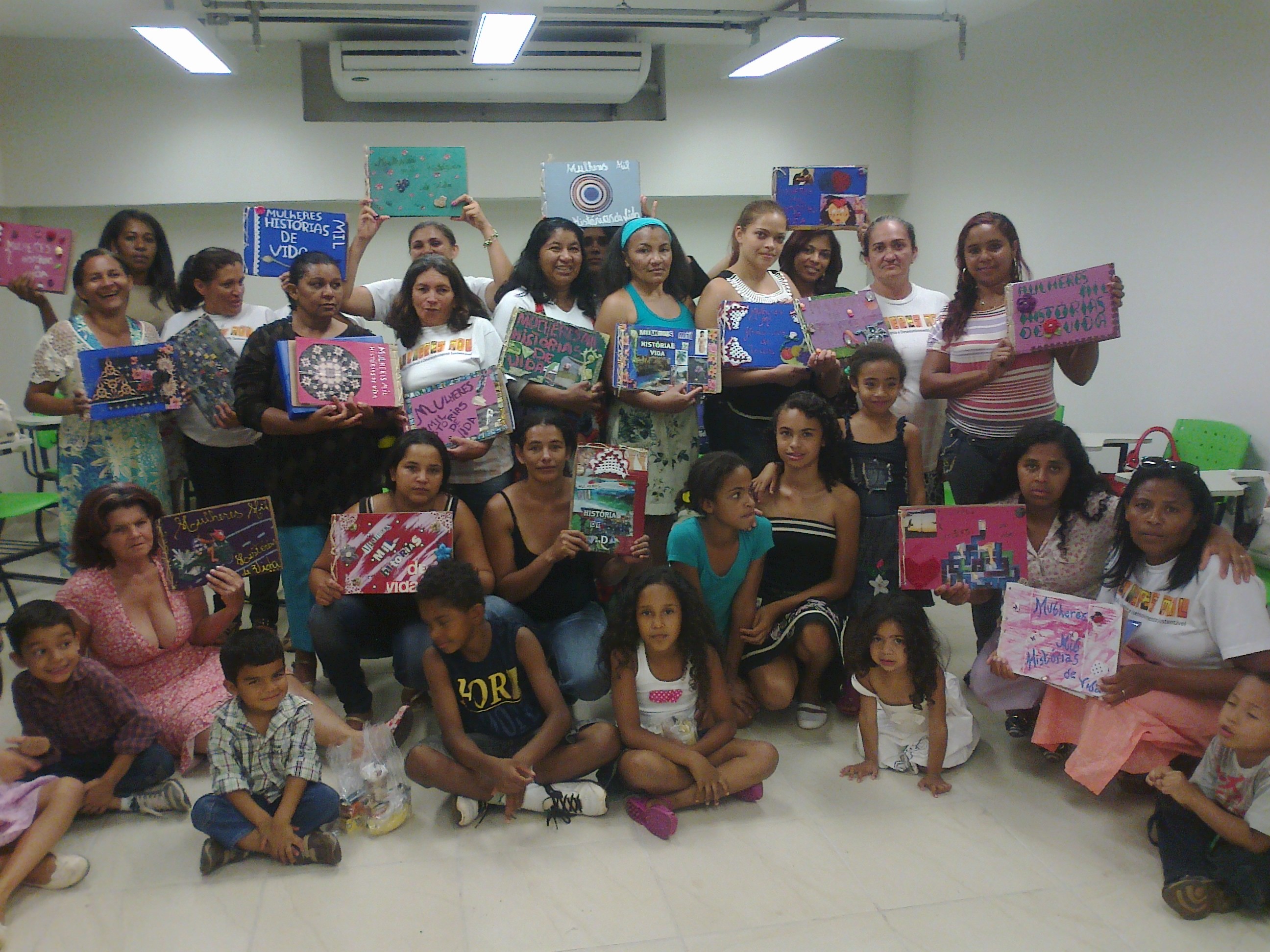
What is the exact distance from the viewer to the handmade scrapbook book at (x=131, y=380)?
116 inches

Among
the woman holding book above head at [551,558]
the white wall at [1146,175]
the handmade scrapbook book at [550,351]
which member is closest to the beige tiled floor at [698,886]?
the woman holding book above head at [551,558]

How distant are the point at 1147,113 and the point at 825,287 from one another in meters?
2.45

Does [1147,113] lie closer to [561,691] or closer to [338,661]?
[561,691]

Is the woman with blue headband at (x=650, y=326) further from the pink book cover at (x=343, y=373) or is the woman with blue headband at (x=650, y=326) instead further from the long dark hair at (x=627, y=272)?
the pink book cover at (x=343, y=373)

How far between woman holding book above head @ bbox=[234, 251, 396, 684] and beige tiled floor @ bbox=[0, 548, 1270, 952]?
0.91 meters

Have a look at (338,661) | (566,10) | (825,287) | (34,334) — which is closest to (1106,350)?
(825,287)

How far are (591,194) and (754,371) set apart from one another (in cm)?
102

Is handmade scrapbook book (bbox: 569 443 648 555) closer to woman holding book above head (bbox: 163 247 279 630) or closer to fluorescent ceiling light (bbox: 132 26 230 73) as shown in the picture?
woman holding book above head (bbox: 163 247 279 630)

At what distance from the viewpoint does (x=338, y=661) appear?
2.93 metres

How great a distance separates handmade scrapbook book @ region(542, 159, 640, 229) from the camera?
3.58 m

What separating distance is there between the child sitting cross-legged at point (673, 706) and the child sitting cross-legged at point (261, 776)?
2.62ft

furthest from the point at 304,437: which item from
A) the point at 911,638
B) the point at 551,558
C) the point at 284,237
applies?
the point at 911,638

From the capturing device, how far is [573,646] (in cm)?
282

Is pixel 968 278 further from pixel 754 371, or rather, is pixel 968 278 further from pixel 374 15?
pixel 374 15
